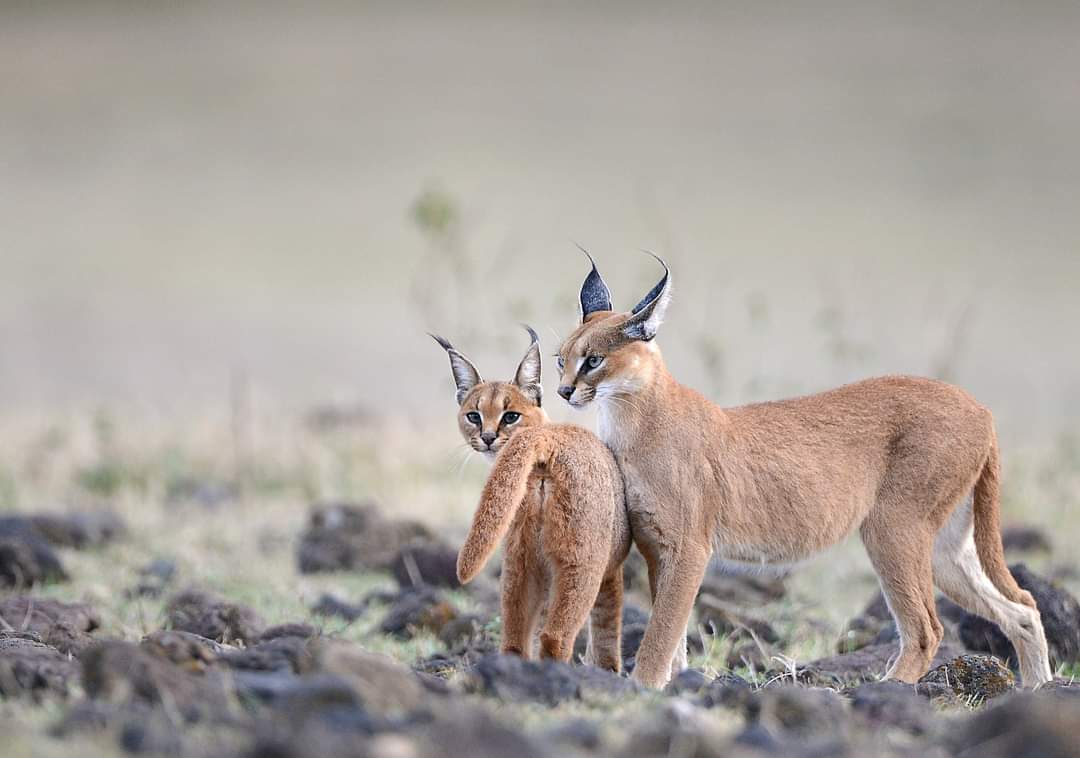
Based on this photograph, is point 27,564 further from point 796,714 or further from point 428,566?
point 796,714

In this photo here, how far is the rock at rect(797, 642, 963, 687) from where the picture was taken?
8.23 m

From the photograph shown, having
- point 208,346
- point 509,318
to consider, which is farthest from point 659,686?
point 208,346

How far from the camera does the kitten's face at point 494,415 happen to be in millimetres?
8766

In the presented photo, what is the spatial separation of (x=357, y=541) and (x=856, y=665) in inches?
221

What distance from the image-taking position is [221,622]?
912 centimetres

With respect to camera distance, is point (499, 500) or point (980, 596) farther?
point (980, 596)

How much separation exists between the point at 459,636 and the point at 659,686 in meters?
1.68

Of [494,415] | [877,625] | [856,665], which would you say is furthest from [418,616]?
[877,625]

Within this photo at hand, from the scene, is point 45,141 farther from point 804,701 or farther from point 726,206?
point 804,701

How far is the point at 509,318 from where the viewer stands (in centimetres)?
1689

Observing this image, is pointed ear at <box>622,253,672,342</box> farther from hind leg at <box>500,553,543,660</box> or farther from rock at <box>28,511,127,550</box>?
rock at <box>28,511,127,550</box>

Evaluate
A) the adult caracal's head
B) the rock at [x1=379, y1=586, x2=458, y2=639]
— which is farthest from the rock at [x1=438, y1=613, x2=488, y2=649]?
the adult caracal's head

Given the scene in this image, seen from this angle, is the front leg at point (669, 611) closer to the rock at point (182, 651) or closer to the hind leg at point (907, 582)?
the hind leg at point (907, 582)

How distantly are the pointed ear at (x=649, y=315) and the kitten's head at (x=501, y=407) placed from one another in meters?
0.71
